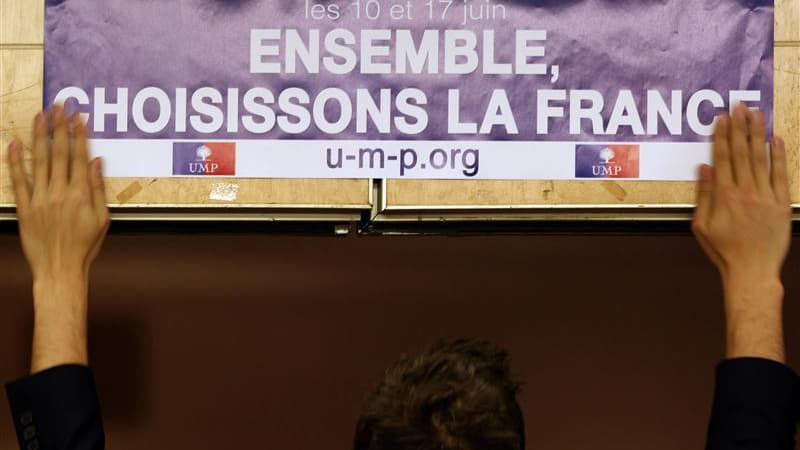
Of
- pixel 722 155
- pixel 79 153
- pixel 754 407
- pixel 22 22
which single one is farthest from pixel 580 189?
pixel 22 22

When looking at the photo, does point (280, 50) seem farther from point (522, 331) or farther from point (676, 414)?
point (676, 414)

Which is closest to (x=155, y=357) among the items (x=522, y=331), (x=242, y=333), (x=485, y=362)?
(x=242, y=333)

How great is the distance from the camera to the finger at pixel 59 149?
4.35 ft

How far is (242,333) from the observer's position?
1.97 metres

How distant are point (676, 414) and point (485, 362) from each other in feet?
3.19

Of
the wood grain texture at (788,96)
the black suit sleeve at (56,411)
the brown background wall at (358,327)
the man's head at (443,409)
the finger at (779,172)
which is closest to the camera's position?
the man's head at (443,409)

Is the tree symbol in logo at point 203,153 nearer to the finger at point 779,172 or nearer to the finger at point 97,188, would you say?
the finger at point 97,188

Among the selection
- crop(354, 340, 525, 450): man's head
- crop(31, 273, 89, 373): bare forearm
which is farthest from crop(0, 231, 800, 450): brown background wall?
crop(354, 340, 525, 450): man's head

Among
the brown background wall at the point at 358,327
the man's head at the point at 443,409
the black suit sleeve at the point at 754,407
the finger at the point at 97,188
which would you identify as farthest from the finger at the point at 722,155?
the finger at the point at 97,188

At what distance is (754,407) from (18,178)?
0.92 meters

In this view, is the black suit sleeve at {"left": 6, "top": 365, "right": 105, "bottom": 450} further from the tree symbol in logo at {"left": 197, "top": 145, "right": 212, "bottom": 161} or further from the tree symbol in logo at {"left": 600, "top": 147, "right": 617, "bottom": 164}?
the tree symbol in logo at {"left": 600, "top": 147, "right": 617, "bottom": 164}

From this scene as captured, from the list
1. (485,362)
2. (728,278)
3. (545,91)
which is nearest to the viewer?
(485,362)

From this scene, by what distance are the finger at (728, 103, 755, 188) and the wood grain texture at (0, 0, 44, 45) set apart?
0.93m

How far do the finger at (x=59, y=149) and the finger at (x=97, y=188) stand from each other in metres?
0.03
